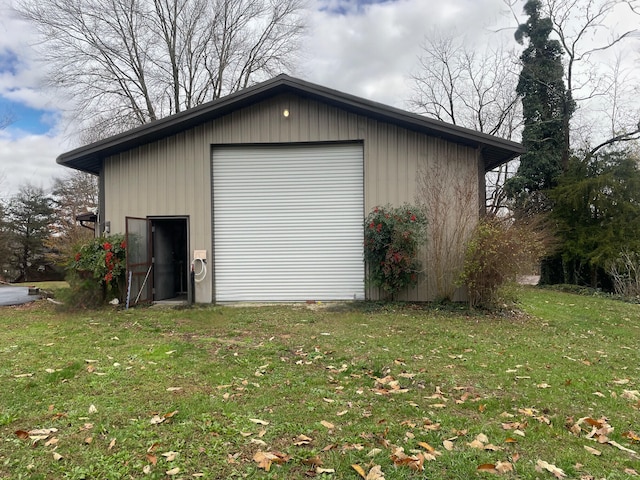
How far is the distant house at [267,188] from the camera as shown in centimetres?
950

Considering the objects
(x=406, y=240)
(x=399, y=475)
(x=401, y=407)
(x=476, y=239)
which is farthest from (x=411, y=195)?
(x=399, y=475)

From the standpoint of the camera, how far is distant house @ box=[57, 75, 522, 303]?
9500 millimetres

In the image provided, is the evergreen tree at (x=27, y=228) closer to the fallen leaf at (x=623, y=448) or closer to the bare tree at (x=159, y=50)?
the bare tree at (x=159, y=50)

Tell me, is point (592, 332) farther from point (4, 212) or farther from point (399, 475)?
point (4, 212)

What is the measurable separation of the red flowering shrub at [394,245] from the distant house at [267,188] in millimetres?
704

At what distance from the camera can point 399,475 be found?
243 centimetres

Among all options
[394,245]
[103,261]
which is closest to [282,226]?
[394,245]

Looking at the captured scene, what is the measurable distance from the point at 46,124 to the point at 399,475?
23.9 meters

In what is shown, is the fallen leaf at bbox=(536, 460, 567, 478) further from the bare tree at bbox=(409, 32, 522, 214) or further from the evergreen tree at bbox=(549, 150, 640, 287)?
the bare tree at bbox=(409, 32, 522, 214)

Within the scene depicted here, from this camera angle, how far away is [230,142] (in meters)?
9.76

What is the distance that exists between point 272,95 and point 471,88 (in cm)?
1839

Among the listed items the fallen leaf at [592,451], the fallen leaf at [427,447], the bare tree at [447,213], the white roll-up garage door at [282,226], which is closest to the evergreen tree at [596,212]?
the bare tree at [447,213]

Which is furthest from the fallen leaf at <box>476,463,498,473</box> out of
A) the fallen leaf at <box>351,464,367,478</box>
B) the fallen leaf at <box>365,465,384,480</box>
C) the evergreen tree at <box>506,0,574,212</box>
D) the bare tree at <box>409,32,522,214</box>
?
the bare tree at <box>409,32,522,214</box>

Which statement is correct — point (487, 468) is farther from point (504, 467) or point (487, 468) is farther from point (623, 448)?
point (623, 448)
